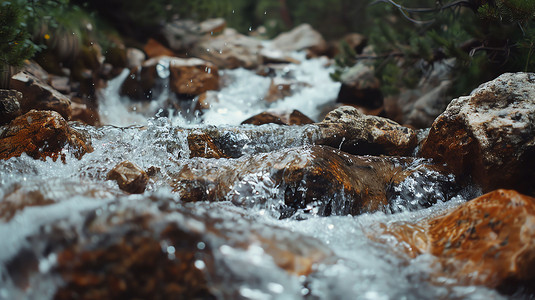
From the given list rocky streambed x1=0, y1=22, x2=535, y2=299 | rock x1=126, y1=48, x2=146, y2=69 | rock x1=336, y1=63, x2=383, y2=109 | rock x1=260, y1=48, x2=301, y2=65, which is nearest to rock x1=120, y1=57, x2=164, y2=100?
rock x1=126, y1=48, x2=146, y2=69

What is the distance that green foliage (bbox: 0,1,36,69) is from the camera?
9.23 ft

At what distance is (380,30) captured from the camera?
603cm

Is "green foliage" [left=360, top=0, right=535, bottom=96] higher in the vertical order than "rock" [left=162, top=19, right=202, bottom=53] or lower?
higher

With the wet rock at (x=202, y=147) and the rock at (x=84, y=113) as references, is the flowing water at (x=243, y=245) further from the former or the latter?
the rock at (x=84, y=113)

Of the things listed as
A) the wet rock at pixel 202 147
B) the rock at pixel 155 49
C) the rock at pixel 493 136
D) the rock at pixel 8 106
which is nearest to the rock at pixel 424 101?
the rock at pixel 493 136

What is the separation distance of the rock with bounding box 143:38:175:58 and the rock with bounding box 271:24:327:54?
297 cm

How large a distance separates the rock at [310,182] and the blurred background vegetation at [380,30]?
1.60 meters

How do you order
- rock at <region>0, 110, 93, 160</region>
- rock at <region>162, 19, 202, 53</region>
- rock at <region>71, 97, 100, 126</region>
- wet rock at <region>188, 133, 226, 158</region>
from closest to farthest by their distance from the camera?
rock at <region>0, 110, 93, 160</region> < wet rock at <region>188, 133, 226, 158</region> < rock at <region>71, 97, 100, 126</region> < rock at <region>162, 19, 202, 53</region>

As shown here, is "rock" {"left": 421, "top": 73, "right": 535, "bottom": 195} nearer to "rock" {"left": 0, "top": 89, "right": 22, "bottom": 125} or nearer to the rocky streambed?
the rocky streambed

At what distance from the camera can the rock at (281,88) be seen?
6133mm

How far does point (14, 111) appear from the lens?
309cm

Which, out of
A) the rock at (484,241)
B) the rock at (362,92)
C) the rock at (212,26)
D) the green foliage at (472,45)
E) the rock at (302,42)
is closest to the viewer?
the rock at (484,241)

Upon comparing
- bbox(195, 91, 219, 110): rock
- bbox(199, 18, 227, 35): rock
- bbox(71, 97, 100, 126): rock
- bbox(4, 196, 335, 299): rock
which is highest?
bbox(4, 196, 335, 299): rock

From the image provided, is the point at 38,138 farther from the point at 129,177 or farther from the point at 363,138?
the point at 363,138
